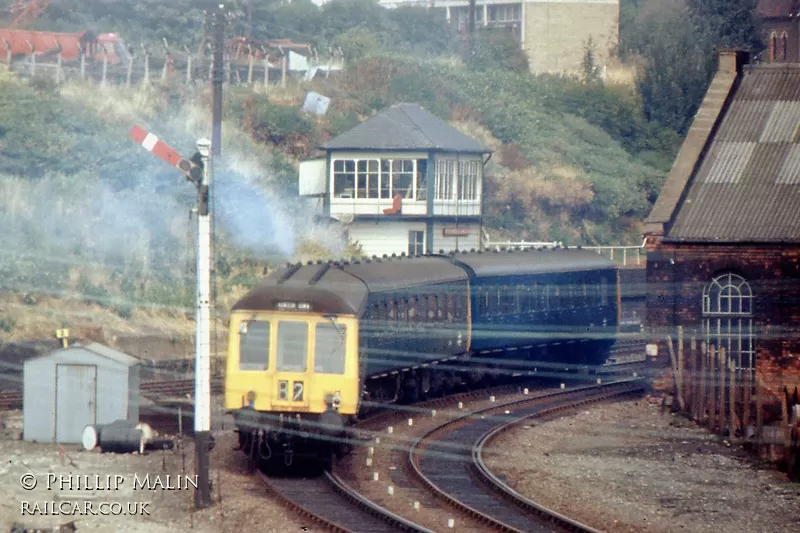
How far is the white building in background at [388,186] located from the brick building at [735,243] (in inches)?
580

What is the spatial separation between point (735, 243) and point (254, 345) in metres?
12.7

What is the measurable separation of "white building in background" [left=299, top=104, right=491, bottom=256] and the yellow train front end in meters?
24.6

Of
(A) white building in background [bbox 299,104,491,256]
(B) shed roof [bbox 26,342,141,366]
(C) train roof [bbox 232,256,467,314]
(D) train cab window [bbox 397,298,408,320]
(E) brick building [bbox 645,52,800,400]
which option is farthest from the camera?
(A) white building in background [bbox 299,104,491,256]

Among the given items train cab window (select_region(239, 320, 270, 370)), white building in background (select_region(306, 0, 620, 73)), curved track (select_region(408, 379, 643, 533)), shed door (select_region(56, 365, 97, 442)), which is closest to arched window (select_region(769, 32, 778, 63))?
white building in background (select_region(306, 0, 620, 73))

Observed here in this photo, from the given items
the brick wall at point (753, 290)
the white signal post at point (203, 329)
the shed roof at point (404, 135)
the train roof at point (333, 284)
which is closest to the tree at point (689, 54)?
the shed roof at point (404, 135)

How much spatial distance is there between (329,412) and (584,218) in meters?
39.2

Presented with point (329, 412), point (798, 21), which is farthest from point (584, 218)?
point (329, 412)

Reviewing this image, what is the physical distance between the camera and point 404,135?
4556 cm

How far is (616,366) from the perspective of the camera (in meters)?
36.1

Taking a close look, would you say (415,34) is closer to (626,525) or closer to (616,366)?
(616,366)

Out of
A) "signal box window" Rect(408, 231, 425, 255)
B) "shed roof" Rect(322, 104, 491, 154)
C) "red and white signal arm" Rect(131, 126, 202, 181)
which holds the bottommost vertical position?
"red and white signal arm" Rect(131, 126, 202, 181)

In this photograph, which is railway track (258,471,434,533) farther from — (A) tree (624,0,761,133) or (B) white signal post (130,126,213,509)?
(A) tree (624,0,761,133)

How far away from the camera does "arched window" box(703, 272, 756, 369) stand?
28812mm

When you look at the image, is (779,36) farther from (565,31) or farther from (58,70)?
(58,70)
